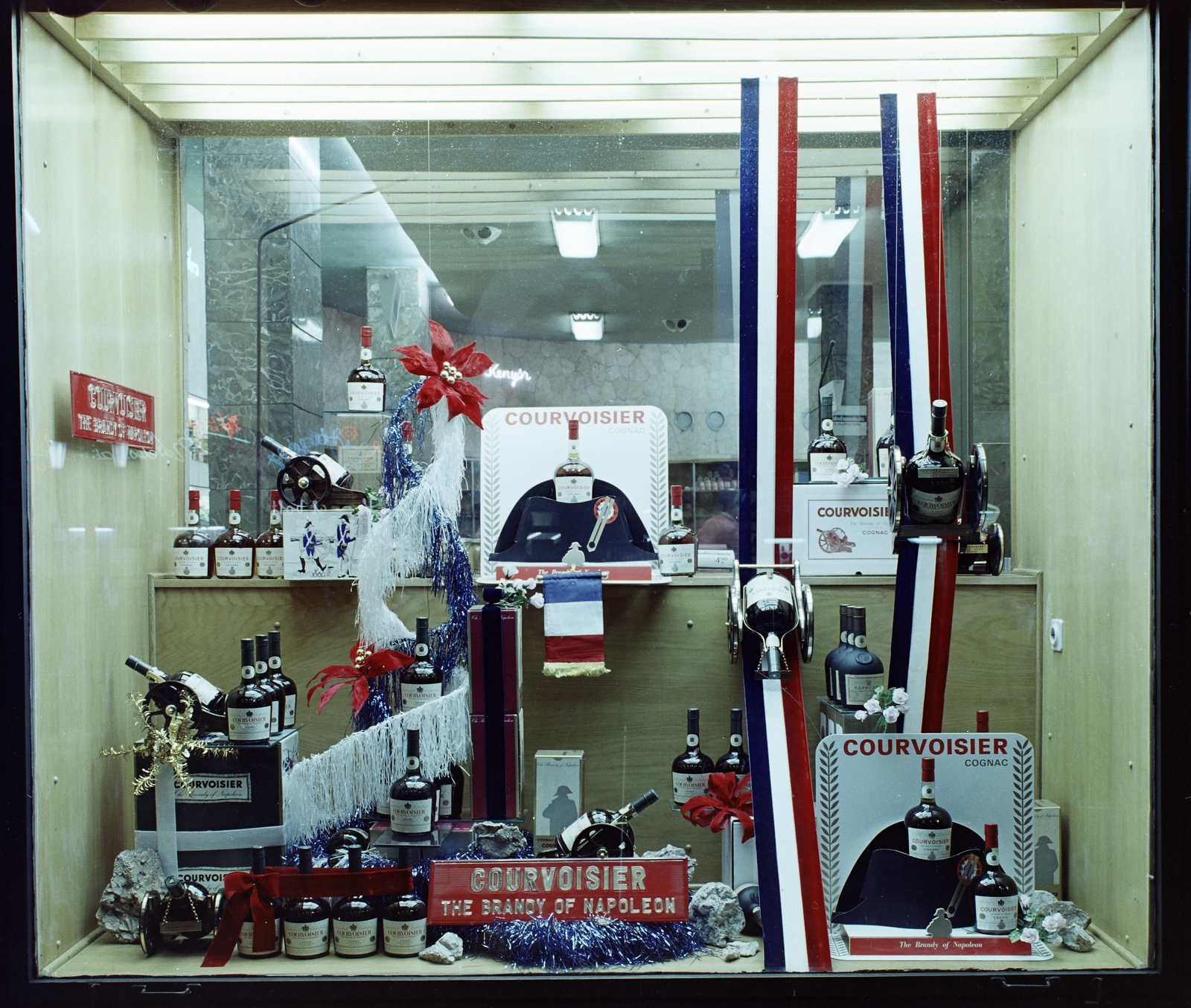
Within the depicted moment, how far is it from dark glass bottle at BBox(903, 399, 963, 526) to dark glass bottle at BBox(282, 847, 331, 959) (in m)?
1.55

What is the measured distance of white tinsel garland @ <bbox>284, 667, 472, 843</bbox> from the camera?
2.37m

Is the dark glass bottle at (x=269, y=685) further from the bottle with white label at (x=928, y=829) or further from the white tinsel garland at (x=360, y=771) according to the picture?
the bottle with white label at (x=928, y=829)

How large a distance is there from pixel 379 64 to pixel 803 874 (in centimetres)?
210

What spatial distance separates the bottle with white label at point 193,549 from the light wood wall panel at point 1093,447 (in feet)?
6.79

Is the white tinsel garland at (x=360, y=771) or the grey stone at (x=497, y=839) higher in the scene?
the white tinsel garland at (x=360, y=771)

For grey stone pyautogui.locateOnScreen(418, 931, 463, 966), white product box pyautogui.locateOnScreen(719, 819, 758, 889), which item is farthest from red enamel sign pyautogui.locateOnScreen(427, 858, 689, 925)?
white product box pyautogui.locateOnScreen(719, 819, 758, 889)

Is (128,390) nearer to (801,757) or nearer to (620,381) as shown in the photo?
(620,381)

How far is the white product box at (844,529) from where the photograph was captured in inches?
99.0

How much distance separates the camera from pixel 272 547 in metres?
2.65

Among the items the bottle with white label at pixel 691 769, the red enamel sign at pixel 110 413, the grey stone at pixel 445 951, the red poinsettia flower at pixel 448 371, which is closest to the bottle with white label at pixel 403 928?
the grey stone at pixel 445 951

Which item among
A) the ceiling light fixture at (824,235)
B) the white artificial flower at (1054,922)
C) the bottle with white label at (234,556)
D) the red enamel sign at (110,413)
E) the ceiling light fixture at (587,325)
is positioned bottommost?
the white artificial flower at (1054,922)

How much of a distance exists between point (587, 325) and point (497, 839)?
125 centimetres

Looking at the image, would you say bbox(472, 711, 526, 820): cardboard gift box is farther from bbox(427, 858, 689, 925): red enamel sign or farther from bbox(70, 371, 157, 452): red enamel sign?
bbox(70, 371, 157, 452): red enamel sign

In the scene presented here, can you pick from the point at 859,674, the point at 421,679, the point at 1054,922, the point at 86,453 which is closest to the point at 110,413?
the point at 86,453
